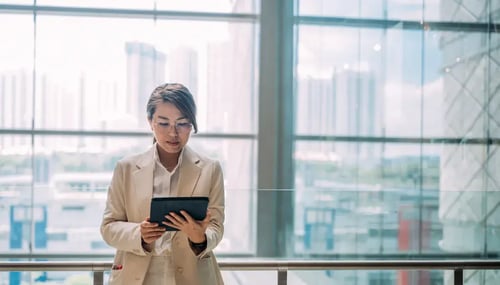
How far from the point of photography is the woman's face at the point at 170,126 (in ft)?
7.30

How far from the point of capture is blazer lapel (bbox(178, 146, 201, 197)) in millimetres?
2258

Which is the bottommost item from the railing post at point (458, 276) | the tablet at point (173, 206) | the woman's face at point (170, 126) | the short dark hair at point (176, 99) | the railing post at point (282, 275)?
the railing post at point (458, 276)

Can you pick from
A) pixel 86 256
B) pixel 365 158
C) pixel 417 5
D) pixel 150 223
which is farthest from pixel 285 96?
pixel 150 223

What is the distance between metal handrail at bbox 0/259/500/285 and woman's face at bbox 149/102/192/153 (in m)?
0.92

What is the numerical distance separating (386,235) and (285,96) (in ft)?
11.3

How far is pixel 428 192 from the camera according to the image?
9.83m

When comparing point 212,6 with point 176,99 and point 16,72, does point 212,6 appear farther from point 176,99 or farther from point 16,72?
point 176,99

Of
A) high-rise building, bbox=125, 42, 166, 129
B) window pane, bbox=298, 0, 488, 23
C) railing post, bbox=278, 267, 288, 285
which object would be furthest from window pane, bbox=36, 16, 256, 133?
railing post, bbox=278, 267, 288, 285

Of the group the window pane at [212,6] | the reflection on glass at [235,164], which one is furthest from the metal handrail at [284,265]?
the window pane at [212,6]

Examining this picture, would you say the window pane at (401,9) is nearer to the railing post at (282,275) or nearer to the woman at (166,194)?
the railing post at (282,275)

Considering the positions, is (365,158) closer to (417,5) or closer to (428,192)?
(428,192)

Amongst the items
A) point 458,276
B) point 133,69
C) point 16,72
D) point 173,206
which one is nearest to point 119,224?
point 173,206

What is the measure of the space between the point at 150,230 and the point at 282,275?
1179mm

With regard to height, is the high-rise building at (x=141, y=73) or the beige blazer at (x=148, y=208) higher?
the high-rise building at (x=141, y=73)
